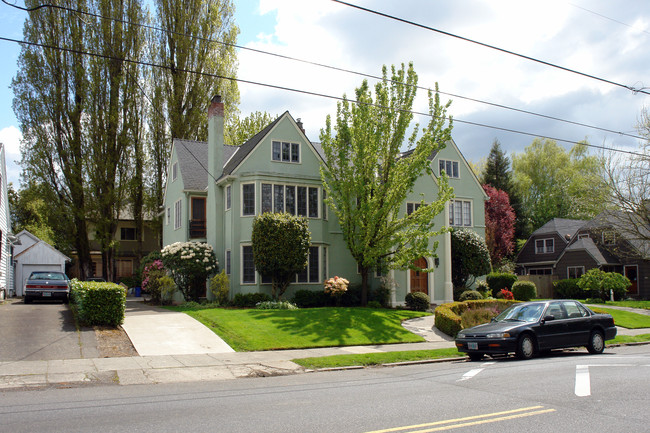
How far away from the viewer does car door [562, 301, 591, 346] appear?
14.5 metres

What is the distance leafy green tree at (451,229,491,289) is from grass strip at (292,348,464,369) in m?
13.8

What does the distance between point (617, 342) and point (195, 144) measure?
23835 millimetres

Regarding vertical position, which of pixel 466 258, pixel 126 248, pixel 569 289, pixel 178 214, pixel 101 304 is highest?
pixel 178 214

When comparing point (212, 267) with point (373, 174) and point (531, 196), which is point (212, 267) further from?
point (531, 196)

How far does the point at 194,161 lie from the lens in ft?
98.5

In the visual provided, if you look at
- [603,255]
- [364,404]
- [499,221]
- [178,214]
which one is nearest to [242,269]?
[178,214]

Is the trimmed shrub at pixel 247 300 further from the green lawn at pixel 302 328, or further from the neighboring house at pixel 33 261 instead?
the neighboring house at pixel 33 261

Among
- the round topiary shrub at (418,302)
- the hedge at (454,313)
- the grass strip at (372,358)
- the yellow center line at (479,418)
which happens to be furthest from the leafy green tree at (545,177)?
the yellow center line at (479,418)

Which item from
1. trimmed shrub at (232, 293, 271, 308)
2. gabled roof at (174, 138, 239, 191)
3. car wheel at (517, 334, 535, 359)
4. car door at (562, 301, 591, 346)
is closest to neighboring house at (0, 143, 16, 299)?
gabled roof at (174, 138, 239, 191)

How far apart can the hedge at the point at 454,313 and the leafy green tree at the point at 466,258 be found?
7.09 metres

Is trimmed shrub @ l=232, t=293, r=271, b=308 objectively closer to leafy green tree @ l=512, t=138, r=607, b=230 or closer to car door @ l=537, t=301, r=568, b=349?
car door @ l=537, t=301, r=568, b=349

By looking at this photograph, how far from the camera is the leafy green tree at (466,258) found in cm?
2862

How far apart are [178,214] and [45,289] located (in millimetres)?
8343

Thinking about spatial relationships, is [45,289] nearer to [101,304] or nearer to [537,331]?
[101,304]
